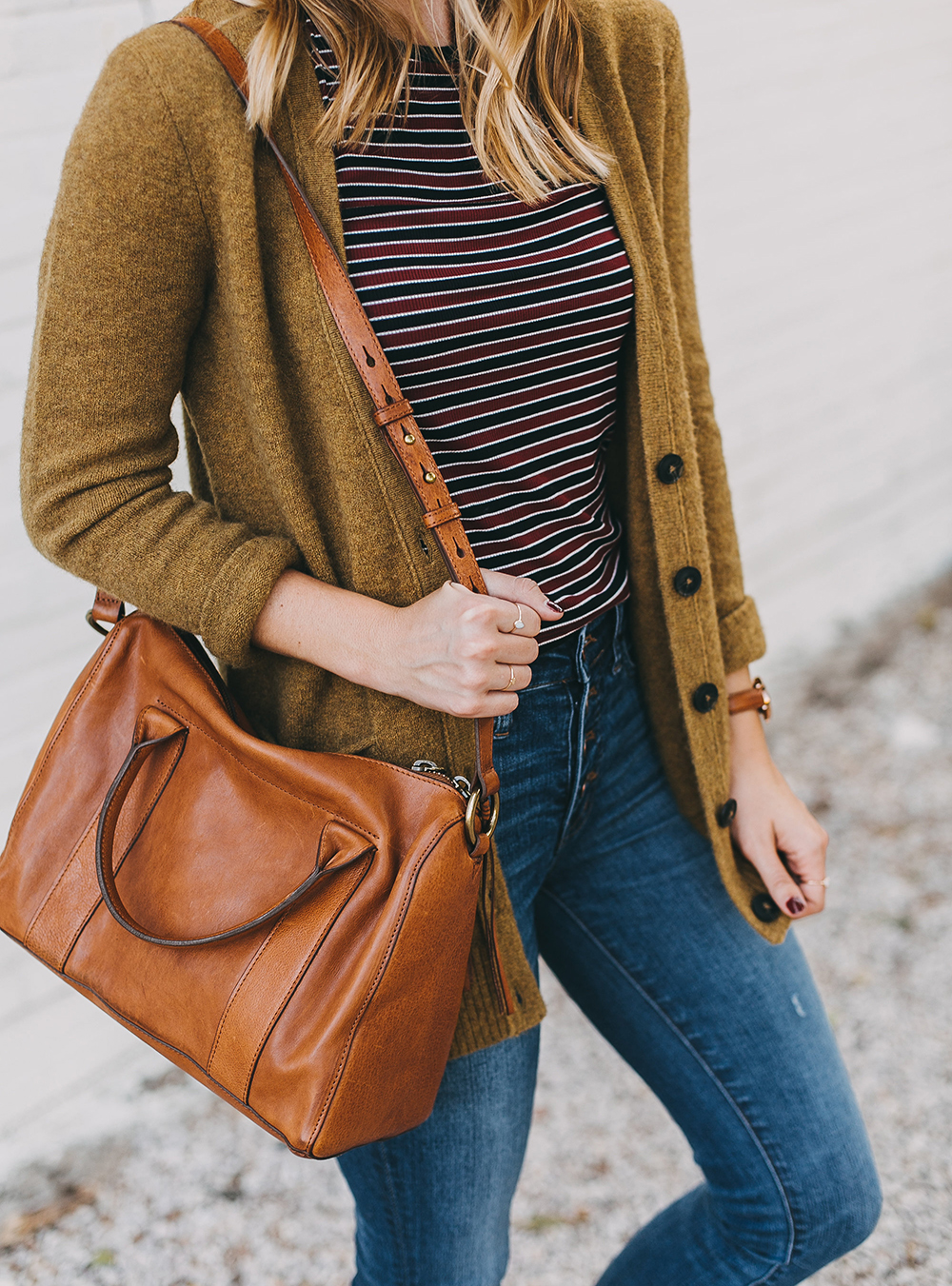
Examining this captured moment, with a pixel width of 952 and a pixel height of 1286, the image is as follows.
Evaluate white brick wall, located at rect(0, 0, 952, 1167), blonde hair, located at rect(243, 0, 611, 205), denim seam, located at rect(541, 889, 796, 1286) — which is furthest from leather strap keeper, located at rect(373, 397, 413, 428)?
Result: white brick wall, located at rect(0, 0, 952, 1167)

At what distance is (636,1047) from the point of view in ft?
4.39

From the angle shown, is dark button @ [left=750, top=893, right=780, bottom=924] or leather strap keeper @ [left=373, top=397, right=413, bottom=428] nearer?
leather strap keeper @ [left=373, top=397, right=413, bottom=428]

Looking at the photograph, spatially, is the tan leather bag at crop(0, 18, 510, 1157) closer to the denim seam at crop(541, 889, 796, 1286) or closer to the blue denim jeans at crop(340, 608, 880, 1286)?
the blue denim jeans at crop(340, 608, 880, 1286)

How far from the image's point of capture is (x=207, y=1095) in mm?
2227

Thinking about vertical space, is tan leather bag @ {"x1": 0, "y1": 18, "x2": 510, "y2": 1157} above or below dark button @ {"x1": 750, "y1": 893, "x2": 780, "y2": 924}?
above

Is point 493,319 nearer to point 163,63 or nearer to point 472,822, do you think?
point 163,63

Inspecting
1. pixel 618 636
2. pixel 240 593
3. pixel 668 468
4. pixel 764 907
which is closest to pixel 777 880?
pixel 764 907

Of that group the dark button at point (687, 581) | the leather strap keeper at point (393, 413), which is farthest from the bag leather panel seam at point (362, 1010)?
the dark button at point (687, 581)

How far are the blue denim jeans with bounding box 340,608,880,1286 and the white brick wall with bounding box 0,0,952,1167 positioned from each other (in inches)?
42.8

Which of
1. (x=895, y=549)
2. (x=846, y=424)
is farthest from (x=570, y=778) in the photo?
(x=895, y=549)

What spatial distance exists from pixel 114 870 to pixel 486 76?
95cm

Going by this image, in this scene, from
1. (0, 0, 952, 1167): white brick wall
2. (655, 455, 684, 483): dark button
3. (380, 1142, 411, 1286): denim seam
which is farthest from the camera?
(0, 0, 952, 1167): white brick wall

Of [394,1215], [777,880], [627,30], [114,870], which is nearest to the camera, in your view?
[114,870]

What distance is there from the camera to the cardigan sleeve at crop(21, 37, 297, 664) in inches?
36.4
